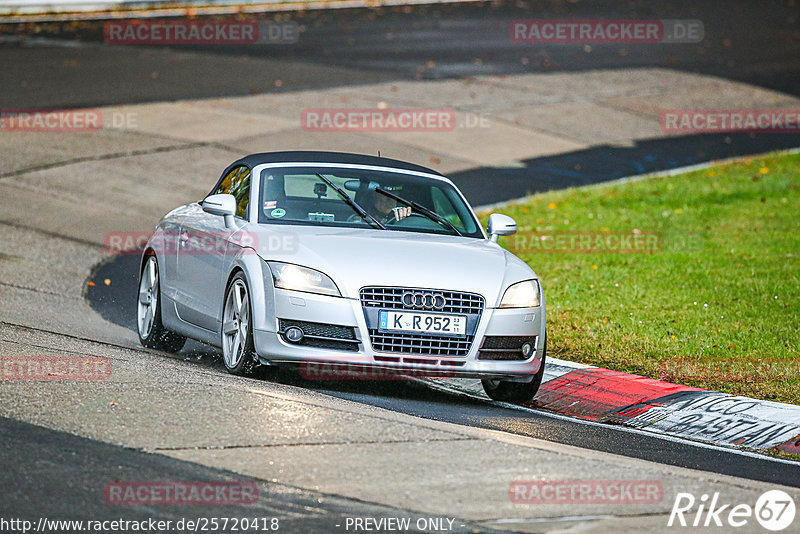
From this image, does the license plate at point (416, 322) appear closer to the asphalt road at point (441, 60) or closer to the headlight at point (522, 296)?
the headlight at point (522, 296)

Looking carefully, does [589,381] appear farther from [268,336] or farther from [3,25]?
[3,25]

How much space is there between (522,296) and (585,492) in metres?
2.67

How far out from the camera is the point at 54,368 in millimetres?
8164

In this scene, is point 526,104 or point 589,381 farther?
point 526,104

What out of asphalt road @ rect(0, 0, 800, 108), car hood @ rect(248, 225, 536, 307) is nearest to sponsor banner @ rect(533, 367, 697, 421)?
car hood @ rect(248, 225, 536, 307)

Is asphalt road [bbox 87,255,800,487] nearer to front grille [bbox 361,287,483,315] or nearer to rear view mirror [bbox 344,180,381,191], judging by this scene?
front grille [bbox 361,287,483,315]

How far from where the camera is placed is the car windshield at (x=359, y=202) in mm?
9414

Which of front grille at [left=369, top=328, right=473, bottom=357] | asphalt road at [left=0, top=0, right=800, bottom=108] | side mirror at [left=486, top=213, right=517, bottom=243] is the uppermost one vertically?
asphalt road at [left=0, top=0, right=800, bottom=108]

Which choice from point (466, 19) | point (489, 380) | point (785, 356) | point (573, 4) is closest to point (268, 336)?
point (489, 380)

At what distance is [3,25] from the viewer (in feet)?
96.3

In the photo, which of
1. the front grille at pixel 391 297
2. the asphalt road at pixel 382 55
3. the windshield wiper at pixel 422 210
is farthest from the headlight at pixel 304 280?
the asphalt road at pixel 382 55

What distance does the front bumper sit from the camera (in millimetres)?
8336

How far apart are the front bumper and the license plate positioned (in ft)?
0.46

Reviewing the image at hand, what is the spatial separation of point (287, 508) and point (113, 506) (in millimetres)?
758
